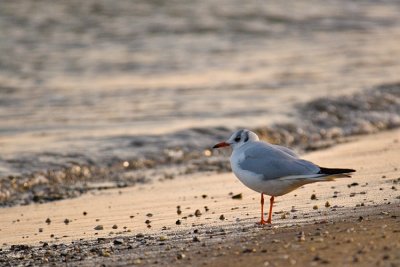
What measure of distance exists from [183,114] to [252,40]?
736cm

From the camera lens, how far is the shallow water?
11.4 metres

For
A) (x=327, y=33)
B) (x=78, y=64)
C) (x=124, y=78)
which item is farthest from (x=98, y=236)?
(x=327, y=33)

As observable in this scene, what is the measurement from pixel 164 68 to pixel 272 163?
30.7ft

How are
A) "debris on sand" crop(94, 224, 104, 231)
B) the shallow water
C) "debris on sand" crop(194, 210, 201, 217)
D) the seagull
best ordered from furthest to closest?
the shallow water, "debris on sand" crop(194, 210, 201, 217), "debris on sand" crop(94, 224, 104, 231), the seagull

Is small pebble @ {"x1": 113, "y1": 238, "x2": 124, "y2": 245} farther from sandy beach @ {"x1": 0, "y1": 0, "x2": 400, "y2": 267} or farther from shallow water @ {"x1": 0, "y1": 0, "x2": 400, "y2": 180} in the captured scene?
shallow water @ {"x1": 0, "y1": 0, "x2": 400, "y2": 180}

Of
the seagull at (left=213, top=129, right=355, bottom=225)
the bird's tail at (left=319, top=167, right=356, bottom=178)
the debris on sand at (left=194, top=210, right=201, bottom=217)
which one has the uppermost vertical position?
the bird's tail at (left=319, top=167, right=356, bottom=178)

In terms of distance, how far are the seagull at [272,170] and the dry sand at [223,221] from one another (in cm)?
27

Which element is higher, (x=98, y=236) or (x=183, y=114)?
(x=98, y=236)

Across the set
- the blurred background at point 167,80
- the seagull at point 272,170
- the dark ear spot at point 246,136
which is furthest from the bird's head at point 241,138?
the blurred background at point 167,80

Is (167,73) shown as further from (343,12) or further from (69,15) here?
(343,12)

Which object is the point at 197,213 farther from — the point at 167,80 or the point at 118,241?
the point at 167,80

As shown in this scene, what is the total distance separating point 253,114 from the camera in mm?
12562

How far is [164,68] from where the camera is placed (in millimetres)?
16125

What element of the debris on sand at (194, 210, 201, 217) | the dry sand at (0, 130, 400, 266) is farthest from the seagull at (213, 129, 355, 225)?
the debris on sand at (194, 210, 201, 217)
